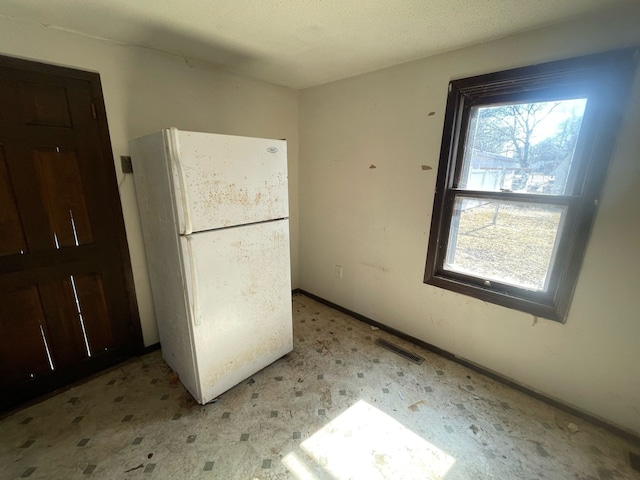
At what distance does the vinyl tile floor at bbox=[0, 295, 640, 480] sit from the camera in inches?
50.4

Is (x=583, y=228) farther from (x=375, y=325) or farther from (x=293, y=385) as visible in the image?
(x=293, y=385)

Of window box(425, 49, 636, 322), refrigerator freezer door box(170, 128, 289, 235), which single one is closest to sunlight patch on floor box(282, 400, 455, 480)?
window box(425, 49, 636, 322)

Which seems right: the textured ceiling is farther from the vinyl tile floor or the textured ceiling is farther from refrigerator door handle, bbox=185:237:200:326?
the vinyl tile floor

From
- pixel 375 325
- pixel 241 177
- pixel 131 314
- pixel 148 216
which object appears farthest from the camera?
pixel 375 325

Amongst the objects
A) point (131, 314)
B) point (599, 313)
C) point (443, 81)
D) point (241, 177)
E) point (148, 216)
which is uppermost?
point (443, 81)

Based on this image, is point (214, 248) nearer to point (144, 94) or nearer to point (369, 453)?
point (144, 94)

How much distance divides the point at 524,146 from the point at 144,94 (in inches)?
99.9

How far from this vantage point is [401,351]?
2137mm

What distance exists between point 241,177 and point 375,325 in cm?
184

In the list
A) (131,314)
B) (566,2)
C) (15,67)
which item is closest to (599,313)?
(566,2)

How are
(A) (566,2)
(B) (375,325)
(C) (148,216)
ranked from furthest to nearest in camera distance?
(B) (375,325) < (C) (148,216) < (A) (566,2)

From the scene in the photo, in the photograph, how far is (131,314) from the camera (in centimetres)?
196

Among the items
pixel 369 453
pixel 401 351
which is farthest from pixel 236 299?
pixel 401 351

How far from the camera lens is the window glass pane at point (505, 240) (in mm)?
1597
